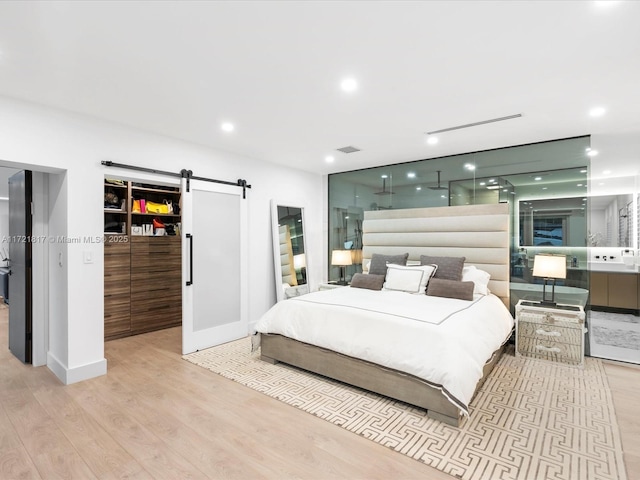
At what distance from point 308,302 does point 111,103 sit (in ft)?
8.66

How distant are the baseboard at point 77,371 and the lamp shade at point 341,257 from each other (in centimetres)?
348

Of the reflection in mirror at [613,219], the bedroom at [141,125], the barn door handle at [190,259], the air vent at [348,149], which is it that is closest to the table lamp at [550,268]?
the bedroom at [141,125]

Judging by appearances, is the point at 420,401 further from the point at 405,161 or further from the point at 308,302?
the point at 405,161

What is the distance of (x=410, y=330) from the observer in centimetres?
274

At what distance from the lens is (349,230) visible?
5.89m

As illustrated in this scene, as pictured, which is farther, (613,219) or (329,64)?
(613,219)

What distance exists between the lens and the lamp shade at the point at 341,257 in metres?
5.63

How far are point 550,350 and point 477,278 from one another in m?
1.05

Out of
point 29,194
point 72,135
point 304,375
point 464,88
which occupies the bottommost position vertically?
point 304,375

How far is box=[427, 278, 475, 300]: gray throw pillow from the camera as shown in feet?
12.4

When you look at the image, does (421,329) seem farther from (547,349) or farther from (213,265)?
(213,265)

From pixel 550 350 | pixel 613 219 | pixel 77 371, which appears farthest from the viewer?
pixel 613 219

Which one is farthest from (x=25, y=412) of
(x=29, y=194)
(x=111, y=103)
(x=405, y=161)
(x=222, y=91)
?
(x=405, y=161)

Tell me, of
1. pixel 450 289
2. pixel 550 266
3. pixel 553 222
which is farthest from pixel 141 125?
pixel 553 222
